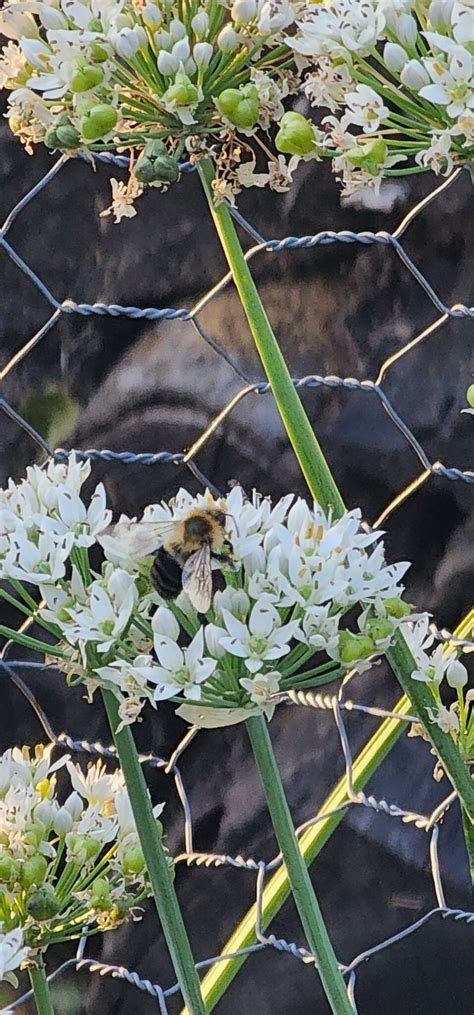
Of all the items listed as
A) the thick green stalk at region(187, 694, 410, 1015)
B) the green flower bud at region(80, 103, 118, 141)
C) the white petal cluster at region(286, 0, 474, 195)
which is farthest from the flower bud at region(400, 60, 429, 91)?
the thick green stalk at region(187, 694, 410, 1015)

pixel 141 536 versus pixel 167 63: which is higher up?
pixel 167 63

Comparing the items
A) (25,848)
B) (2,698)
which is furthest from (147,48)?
(2,698)

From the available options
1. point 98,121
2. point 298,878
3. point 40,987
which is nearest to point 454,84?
point 98,121

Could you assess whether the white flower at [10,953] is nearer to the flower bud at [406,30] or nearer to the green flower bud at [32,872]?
the green flower bud at [32,872]

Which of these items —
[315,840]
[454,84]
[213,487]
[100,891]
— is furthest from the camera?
[213,487]

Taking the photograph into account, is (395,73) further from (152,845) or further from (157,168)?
(152,845)

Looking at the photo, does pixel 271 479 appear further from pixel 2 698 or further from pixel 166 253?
pixel 2 698

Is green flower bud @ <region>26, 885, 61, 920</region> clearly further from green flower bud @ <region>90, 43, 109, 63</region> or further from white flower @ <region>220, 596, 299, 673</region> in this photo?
green flower bud @ <region>90, 43, 109, 63</region>
